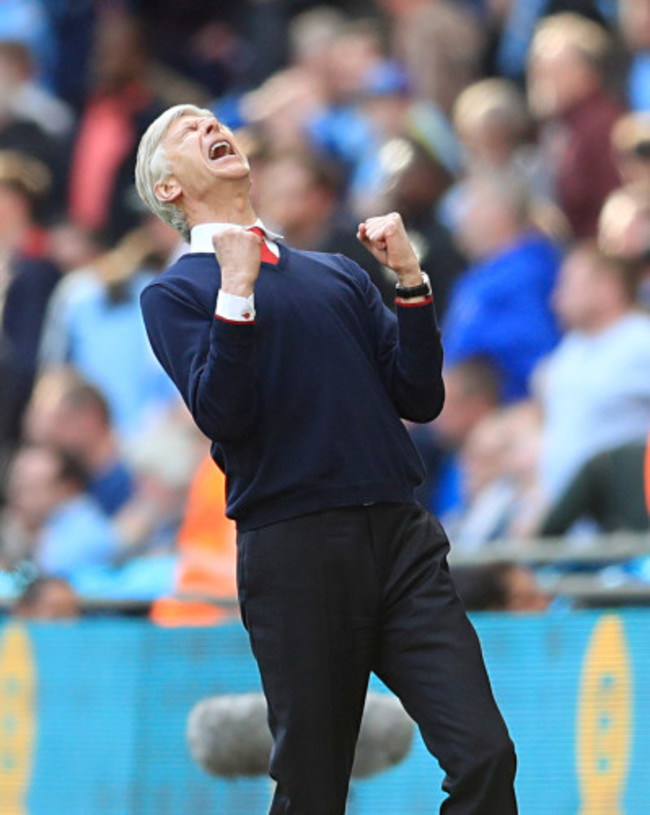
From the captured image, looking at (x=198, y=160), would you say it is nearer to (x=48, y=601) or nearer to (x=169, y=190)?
(x=169, y=190)

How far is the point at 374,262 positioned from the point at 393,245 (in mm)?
3985

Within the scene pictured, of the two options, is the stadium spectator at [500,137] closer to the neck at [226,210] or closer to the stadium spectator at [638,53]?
the stadium spectator at [638,53]

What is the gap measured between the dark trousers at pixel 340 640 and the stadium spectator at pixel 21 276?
21.3 ft

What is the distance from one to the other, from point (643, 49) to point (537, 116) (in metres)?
0.63

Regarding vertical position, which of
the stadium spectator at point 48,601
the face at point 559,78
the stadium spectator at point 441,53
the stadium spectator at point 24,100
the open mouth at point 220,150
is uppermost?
the stadium spectator at point 24,100

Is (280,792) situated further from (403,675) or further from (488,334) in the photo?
(488,334)

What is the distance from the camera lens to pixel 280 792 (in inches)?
182

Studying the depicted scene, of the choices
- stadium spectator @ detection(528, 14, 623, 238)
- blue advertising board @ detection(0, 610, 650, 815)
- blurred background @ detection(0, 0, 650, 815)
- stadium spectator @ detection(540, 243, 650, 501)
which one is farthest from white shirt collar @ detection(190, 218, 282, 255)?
stadium spectator @ detection(528, 14, 623, 238)

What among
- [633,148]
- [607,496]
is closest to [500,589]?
[607,496]

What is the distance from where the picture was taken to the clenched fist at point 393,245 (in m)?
4.64

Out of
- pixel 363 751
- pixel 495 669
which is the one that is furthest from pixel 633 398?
pixel 363 751

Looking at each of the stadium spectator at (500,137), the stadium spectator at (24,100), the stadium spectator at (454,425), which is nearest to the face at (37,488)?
the stadium spectator at (454,425)

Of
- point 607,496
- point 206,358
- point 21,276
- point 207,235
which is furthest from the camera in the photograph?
point 21,276

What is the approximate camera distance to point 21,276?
11344 mm
